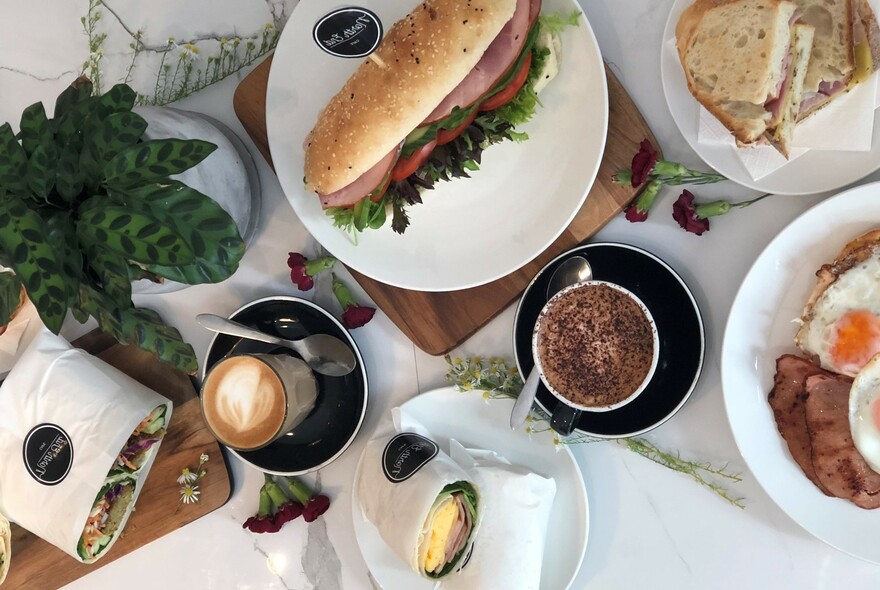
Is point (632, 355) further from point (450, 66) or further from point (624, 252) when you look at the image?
point (450, 66)

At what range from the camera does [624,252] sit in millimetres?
1389

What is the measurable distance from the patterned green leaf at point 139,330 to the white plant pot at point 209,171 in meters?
0.10

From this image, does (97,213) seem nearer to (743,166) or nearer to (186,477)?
(186,477)

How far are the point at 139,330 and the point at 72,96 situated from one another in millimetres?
402

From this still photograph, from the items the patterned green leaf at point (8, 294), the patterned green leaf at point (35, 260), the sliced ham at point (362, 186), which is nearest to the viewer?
the patterned green leaf at point (35, 260)

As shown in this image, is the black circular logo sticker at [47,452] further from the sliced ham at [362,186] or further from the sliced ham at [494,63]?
the sliced ham at [494,63]

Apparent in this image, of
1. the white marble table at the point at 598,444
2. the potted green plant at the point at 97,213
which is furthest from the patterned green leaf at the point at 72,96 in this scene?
the white marble table at the point at 598,444

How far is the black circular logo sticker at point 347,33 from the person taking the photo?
136 centimetres

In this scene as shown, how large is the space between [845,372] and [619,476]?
52cm

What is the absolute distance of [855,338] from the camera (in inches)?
50.3

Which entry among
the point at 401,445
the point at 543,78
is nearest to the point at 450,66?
the point at 543,78

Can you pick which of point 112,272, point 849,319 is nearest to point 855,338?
point 849,319

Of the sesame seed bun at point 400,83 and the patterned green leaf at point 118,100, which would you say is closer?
the patterned green leaf at point 118,100

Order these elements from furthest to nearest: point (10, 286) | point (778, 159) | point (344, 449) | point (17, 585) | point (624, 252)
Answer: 1. point (17, 585)
2. point (344, 449)
3. point (624, 252)
4. point (778, 159)
5. point (10, 286)
